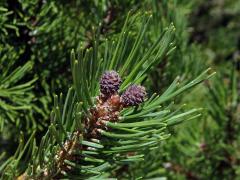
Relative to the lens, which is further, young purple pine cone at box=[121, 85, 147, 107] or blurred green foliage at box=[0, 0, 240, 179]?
blurred green foliage at box=[0, 0, 240, 179]

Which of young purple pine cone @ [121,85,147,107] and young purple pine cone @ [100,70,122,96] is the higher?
young purple pine cone @ [100,70,122,96]

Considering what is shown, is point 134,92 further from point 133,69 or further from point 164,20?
point 164,20

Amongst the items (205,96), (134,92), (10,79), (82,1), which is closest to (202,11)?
(205,96)

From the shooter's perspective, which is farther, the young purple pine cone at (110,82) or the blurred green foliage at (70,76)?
the blurred green foliage at (70,76)

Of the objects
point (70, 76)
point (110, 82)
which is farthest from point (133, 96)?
point (70, 76)

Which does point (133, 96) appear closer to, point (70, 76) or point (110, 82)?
point (110, 82)
